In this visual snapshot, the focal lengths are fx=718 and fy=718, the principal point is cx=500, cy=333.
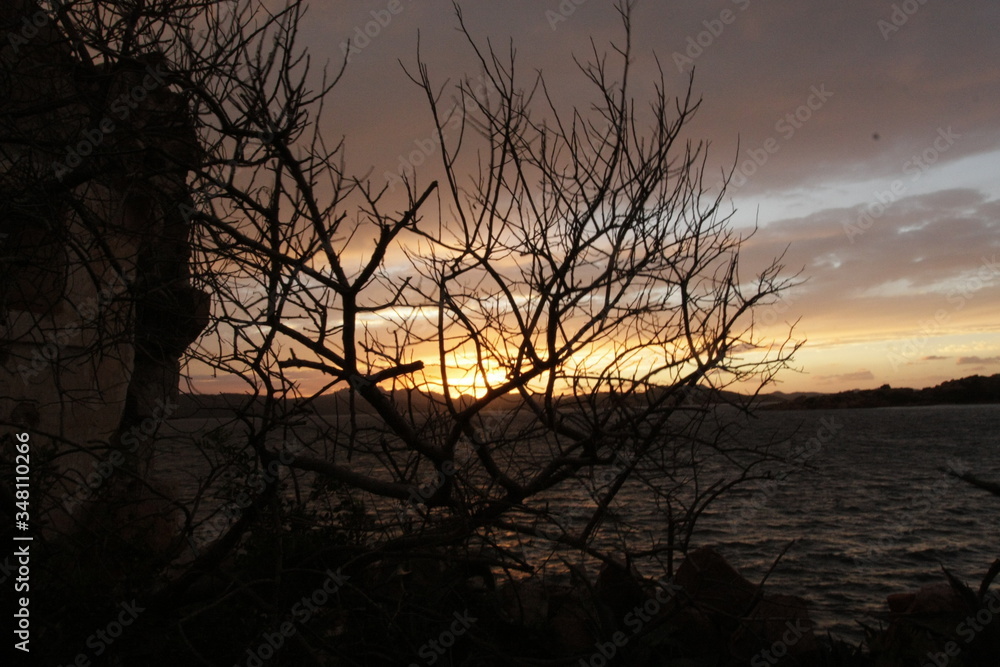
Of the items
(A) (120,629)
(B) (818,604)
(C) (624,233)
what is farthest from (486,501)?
(B) (818,604)

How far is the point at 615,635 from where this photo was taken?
4309 millimetres

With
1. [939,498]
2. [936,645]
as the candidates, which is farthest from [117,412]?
[939,498]

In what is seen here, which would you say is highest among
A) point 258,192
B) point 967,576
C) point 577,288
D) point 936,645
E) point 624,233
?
point 258,192

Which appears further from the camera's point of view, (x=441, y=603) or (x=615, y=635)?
(x=441, y=603)

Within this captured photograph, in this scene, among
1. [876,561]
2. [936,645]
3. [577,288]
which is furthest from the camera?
[876,561]

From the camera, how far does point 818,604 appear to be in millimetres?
14820

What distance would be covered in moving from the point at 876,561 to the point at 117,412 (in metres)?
18.6

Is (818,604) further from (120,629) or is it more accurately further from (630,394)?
(120,629)

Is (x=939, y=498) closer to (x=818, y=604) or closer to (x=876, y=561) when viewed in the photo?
(x=876, y=561)

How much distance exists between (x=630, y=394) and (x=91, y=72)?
4016mm

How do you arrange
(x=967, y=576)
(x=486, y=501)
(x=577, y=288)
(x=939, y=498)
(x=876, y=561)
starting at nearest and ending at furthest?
1. (x=577, y=288)
2. (x=486, y=501)
3. (x=967, y=576)
4. (x=876, y=561)
5. (x=939, y=498)

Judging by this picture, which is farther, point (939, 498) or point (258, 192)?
point (939, 498)

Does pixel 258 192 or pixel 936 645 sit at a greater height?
pixel 258 192

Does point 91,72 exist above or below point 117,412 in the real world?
above
